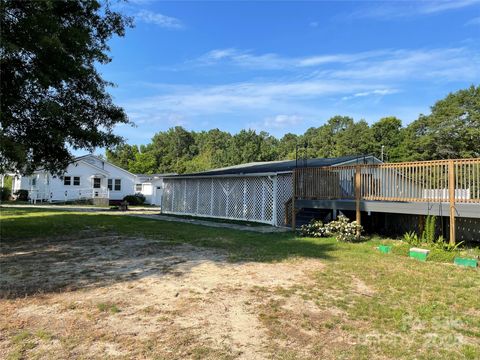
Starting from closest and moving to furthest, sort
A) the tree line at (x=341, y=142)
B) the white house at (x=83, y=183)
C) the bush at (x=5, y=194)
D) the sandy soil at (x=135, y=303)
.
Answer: the sandy soil at (x=135, y=303)
the white house at (x=83, y=183)
the bush at (x=5, y=194)
the tree line at (x=341, y=142)

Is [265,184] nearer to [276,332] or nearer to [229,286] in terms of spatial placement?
[229,286]

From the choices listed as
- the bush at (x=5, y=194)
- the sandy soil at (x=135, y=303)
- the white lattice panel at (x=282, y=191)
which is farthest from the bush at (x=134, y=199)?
the sandy soil at (x=135, y=303)

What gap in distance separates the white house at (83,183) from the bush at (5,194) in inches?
34.7

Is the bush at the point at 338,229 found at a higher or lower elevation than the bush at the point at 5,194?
lower

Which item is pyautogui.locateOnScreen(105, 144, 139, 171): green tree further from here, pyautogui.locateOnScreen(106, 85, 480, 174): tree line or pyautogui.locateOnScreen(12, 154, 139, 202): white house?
pyautogui.locateOnScreen(12, 154, 139, 202): white house

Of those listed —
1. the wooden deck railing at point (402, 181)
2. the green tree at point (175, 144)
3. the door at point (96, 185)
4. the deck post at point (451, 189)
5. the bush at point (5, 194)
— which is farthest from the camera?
the green tree at point (175, 144)

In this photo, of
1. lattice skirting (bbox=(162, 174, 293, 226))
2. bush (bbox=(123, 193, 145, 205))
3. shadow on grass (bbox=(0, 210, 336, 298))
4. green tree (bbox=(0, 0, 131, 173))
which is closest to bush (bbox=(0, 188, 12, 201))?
bush (bbox=(123, 193, 145, 205))

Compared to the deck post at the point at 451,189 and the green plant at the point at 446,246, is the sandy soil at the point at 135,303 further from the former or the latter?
the deck post at the point at 451,189

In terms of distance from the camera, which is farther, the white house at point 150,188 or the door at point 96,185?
the white house at point 150,188

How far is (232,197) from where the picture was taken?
17172 mm

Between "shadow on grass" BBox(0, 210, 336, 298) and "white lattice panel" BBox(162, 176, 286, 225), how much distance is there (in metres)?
3.38

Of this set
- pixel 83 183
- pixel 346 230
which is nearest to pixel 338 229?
pixel 346 230

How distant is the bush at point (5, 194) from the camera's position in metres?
30.6

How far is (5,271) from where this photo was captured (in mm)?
5977
